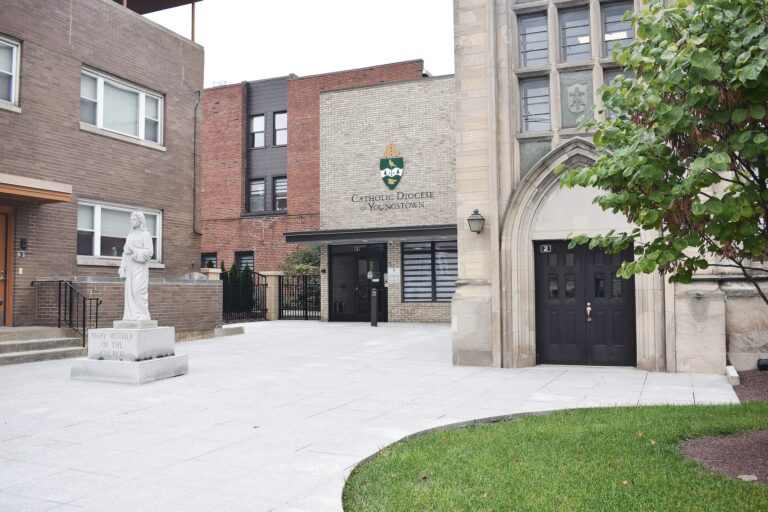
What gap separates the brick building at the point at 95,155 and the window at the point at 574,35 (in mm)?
11440

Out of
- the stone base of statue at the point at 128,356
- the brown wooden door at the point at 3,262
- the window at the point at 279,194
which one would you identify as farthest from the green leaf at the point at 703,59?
the window at the point at 279,194

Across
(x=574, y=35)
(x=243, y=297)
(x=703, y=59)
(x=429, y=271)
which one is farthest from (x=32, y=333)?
(x=429, y=271)

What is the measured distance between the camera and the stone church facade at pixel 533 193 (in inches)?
469

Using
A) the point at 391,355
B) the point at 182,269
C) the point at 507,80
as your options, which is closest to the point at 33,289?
the point at 182,269

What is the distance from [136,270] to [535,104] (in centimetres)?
795

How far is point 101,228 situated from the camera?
56.4ft

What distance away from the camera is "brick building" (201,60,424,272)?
30953 millimetres

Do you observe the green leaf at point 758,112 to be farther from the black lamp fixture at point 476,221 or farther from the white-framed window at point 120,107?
the white-framed window at point 120,107

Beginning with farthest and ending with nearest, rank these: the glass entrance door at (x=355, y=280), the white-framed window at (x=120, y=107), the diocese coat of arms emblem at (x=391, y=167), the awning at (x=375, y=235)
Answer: the glass entrance door at (x=355, y=280)
the diocese coat of arms emblem at (x=391, y=167)
the awning at (x=375, y=235)
the white-framed window at (x=120, y=107)

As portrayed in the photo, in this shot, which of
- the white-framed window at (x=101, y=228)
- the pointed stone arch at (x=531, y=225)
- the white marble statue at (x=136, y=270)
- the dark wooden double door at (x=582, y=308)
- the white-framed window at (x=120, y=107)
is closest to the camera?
the white marble statue at (x=136, y=270)

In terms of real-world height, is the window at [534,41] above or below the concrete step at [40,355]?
above

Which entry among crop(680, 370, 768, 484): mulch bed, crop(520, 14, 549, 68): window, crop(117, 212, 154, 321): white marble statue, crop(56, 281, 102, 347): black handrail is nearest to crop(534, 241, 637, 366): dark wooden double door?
crop(520, 14, 549, 68): window

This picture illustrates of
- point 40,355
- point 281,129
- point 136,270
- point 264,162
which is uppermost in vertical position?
point 281,129

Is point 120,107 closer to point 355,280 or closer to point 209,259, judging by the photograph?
point 355,280
